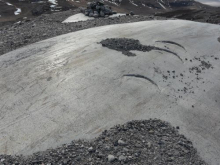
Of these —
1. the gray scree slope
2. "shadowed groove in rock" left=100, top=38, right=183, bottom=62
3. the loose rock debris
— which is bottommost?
the loose rock debris

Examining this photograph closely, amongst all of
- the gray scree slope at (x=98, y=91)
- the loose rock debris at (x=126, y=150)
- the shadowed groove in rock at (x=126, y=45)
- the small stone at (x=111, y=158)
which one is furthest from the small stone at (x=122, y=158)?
the shadowed groove in rock at (x=126, y=45)

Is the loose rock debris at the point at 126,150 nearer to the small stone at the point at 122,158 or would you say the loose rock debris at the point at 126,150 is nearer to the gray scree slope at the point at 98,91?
the small stone at the point at 122,158

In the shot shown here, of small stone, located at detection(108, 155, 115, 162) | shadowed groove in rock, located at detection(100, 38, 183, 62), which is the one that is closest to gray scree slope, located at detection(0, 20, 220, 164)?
shadowed groove in rock, located at detection(100, 38, 183, 62)

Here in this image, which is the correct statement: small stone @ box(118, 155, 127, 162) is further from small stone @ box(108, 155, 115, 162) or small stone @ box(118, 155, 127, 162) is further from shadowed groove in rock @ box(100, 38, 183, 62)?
shadowed groove in rock @ box(100, 38, 183, 62)

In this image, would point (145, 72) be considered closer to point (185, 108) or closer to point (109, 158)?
point (185, 108)

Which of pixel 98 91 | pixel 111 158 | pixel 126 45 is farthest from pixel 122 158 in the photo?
pixel 126 45

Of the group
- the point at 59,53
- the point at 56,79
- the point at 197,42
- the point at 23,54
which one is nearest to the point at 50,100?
the point at 56,79
